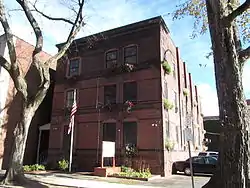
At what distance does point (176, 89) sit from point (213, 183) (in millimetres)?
16684

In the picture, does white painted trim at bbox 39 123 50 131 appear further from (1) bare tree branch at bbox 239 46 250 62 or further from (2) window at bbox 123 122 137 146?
(1) bare tree branch at bbox 239 46 250 62

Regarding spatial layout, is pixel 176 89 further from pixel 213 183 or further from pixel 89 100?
pixel 213 183

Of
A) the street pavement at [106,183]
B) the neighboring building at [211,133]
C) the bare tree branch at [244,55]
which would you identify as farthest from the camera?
the neighboring building at [211,133]

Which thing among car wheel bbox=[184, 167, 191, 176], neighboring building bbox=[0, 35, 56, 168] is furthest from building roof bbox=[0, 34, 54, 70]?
car wheel bbox=[184, 167, 191, 176]

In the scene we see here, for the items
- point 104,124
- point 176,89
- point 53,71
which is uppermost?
point 53,71

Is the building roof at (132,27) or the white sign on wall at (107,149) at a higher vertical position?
the building roof at (132,27)

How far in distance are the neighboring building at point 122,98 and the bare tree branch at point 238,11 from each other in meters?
10.8

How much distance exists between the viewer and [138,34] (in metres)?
20.3

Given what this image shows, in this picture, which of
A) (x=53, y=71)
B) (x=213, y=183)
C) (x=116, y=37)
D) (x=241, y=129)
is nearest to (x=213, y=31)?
(x=241, y=129)

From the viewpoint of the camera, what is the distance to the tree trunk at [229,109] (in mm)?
6445

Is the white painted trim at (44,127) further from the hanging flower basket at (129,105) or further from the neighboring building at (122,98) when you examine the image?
the hanging flower basket at (129,105)

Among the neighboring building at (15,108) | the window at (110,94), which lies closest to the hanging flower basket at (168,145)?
the window at (110,94)

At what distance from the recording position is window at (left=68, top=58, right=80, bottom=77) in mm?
22906

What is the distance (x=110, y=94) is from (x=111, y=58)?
3148 mm
